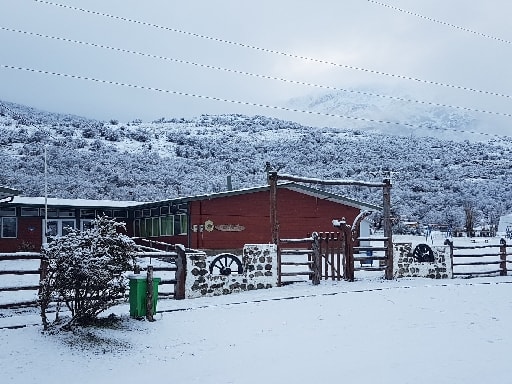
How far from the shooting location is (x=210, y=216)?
2967cm

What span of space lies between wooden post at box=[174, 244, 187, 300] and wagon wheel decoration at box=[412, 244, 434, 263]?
8.61m

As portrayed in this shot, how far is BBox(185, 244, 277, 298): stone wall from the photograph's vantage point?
44.7ft

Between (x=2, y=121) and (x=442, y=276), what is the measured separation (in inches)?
3900

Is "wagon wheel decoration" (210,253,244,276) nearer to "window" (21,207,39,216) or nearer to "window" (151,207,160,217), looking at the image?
"window" (151,207,160,217)

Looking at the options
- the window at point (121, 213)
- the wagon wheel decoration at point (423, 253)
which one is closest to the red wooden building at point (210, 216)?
the window at point (121, 213)

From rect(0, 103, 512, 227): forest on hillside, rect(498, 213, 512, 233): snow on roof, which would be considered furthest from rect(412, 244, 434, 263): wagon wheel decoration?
rect(498, 213, 512, 233): snow on roof

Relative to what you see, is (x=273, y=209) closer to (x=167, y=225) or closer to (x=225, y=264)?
(x=225, y=264)

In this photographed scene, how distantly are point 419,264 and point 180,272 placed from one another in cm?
880

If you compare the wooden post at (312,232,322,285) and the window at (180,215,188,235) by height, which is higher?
the window at (180,215,188,235)

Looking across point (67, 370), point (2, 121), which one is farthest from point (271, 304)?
point (2, 121)

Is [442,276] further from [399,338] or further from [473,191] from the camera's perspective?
[473,191]

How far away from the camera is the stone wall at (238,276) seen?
1362 cm

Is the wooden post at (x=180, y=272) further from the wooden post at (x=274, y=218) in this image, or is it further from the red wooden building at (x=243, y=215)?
the red wooden building at (x=243, y=215)

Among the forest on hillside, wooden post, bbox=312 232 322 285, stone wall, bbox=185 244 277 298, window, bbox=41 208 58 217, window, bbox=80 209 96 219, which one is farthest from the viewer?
the forest on hillside
